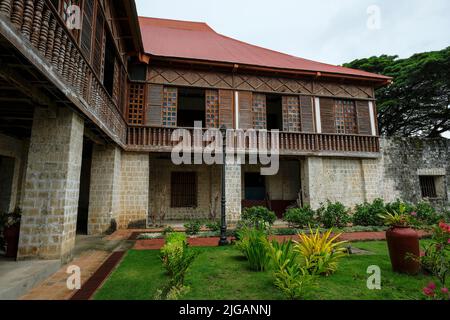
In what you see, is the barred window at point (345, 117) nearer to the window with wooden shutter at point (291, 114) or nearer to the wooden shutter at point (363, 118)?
the wooden shutter at point (363, 118)

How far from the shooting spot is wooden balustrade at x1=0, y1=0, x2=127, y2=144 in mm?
2771

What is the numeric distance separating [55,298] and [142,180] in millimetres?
6200

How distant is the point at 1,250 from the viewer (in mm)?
4777

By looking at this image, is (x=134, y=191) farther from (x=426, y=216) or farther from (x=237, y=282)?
(x=426, y=216)

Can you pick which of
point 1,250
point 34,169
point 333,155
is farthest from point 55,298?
point 333,155

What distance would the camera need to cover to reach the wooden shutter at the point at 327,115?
436 inches

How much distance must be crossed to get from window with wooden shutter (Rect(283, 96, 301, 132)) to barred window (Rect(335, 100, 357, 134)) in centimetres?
198

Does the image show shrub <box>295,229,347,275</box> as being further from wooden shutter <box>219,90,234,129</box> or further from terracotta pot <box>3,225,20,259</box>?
wooden shutter <box>219,90,234,129</box>

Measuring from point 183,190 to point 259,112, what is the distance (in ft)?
17.6

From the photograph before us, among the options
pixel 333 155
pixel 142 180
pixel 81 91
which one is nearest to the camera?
pixel 81 91

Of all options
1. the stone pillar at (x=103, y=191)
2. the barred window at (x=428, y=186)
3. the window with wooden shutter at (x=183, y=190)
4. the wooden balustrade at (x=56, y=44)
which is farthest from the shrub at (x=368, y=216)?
the wooden balustrade at (x=56, y=44)

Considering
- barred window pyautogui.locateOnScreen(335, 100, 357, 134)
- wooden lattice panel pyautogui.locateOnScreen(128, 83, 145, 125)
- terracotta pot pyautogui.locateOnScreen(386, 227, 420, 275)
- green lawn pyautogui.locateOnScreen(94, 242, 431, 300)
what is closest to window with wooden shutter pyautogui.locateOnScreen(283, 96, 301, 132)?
barred window pyautogui.locateOnScreen(335, 100, 357, 134)
